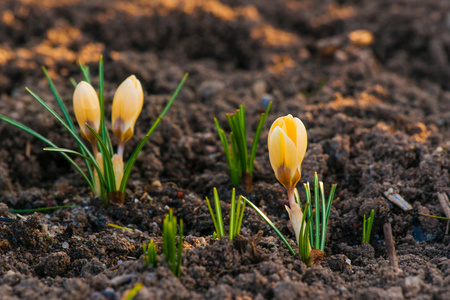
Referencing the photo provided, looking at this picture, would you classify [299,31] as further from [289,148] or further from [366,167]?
[289,148]

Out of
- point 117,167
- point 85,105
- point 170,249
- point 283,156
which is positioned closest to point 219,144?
point 117,167

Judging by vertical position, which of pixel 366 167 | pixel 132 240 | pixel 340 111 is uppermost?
pixel 340 111

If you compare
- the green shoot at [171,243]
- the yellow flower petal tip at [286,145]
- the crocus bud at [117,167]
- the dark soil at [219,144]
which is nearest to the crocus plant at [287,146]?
the yellow flower petal tip at [286,145]

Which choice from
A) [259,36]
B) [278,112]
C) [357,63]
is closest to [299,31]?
[259,36]

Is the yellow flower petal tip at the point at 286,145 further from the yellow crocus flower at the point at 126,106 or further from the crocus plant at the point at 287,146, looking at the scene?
the yellow crocus flower at the point at 126,106

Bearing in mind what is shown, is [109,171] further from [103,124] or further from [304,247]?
[304,247]

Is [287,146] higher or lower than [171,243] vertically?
higher

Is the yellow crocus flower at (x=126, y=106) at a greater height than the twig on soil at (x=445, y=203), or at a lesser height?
greater
